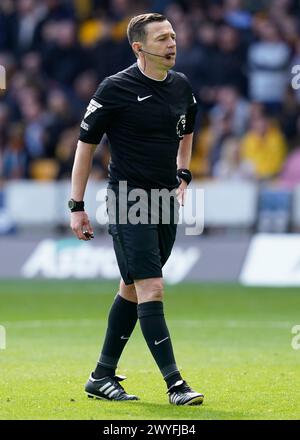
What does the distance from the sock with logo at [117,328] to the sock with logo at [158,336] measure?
0.35 meters

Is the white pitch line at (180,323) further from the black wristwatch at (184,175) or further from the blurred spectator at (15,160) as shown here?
the blurred spectator at (15,160)

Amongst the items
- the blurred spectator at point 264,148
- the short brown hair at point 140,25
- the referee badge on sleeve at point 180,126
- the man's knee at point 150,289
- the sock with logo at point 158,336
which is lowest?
the blurred spectator at point 264,148

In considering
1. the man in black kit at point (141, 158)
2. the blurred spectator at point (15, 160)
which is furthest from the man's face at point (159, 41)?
the blurred spectator at point (15, 160)

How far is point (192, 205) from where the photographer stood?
17.4m

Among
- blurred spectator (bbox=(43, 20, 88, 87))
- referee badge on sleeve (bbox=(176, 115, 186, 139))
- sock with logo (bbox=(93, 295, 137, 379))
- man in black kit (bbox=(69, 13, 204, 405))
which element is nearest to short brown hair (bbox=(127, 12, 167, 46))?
man in black kit (bbox=(69, 13, 204, 405))

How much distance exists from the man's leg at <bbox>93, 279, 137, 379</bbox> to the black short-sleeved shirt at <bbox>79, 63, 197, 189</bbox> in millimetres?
767

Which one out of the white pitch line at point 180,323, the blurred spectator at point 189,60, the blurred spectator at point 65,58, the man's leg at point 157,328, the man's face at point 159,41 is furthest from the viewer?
the blurred spectator at point 65,58

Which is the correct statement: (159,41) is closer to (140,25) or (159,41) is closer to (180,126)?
(140,25)

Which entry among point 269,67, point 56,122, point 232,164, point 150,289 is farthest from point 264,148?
point 150,289

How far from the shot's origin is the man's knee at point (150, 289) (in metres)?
7.88

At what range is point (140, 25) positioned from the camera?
26.5ft

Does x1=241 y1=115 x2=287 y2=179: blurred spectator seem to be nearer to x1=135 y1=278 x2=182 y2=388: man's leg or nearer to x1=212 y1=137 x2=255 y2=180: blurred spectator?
x1=212 y1=137 x2=255 y2=180: blurred spectator

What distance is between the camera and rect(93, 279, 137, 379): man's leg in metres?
8.23

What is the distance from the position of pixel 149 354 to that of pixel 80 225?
10.5ft
